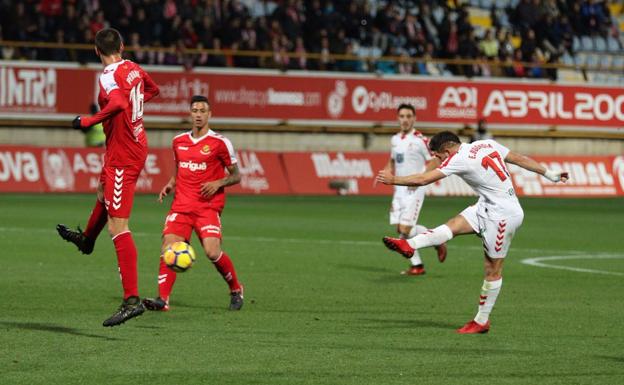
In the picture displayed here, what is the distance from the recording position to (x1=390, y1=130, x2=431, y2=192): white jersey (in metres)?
17.2

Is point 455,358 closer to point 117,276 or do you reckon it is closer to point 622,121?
point 117,276

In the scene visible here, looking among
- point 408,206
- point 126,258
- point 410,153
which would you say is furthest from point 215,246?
point 410,153

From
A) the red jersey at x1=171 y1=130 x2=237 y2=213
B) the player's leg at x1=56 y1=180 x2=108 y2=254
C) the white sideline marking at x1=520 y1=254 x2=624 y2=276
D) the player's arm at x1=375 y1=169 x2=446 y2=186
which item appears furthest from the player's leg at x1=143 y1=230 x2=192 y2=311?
the white sideline marking at x1=520 y1=254 x2=624 y2=276

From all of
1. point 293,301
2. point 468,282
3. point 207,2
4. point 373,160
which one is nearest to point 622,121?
point 373,160

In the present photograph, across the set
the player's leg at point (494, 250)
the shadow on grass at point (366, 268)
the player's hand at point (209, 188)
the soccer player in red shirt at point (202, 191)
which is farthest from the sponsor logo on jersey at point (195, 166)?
the shadow on grass at point (366, 268)

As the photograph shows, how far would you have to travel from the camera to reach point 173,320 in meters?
11.6

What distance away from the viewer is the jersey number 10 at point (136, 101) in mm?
10836

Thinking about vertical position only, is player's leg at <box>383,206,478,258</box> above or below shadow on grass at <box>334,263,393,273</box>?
above

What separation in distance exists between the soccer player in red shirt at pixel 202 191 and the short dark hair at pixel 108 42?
2008mm

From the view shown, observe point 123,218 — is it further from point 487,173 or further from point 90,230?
point 487,173

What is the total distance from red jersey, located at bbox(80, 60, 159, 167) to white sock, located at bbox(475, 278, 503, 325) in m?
3.04

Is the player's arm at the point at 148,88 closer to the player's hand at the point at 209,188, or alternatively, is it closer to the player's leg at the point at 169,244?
the player's hand at the point at 209,188

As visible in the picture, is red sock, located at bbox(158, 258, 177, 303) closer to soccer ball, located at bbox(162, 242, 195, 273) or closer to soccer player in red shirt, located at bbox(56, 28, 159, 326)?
soccer ball, located at bbox(162, 242, 195, 273)

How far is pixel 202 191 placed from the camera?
494 inches
